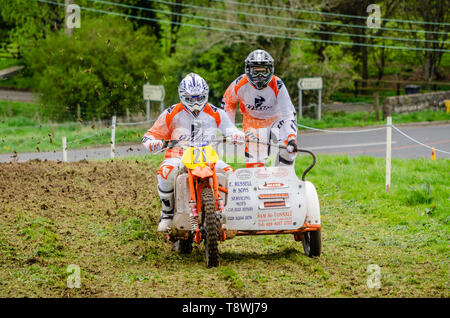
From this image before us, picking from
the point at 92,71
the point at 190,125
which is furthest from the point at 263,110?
the point at 92,71

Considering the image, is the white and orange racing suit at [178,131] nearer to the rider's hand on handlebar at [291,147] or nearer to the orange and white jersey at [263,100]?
the rider's hand on handlebar at [291,147]

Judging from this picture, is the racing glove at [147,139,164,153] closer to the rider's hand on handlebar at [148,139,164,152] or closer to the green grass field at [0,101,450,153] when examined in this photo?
the rider's hand on handlebar at [148,139,164,152]

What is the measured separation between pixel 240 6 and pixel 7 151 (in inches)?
538

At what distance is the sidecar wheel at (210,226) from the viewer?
732 cm

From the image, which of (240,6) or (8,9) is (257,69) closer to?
(240,6)

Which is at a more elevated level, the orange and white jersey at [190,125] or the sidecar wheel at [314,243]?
the orange and white jersey at [190,125]

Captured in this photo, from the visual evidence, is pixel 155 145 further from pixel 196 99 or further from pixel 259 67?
pixel 259 67

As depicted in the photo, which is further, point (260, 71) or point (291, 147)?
point (260, 71)

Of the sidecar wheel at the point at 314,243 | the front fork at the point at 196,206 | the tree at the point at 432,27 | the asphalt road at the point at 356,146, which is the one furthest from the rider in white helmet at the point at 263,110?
the tree at the point at 432,27

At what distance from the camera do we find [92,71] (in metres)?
29.0

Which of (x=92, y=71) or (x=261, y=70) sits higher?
(x=92, y=71)

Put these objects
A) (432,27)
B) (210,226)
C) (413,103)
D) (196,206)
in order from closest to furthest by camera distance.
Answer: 1. (210,226)
2. (196,206)
3. (413,103)
4. (432,27)

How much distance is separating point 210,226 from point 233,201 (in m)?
0.62
